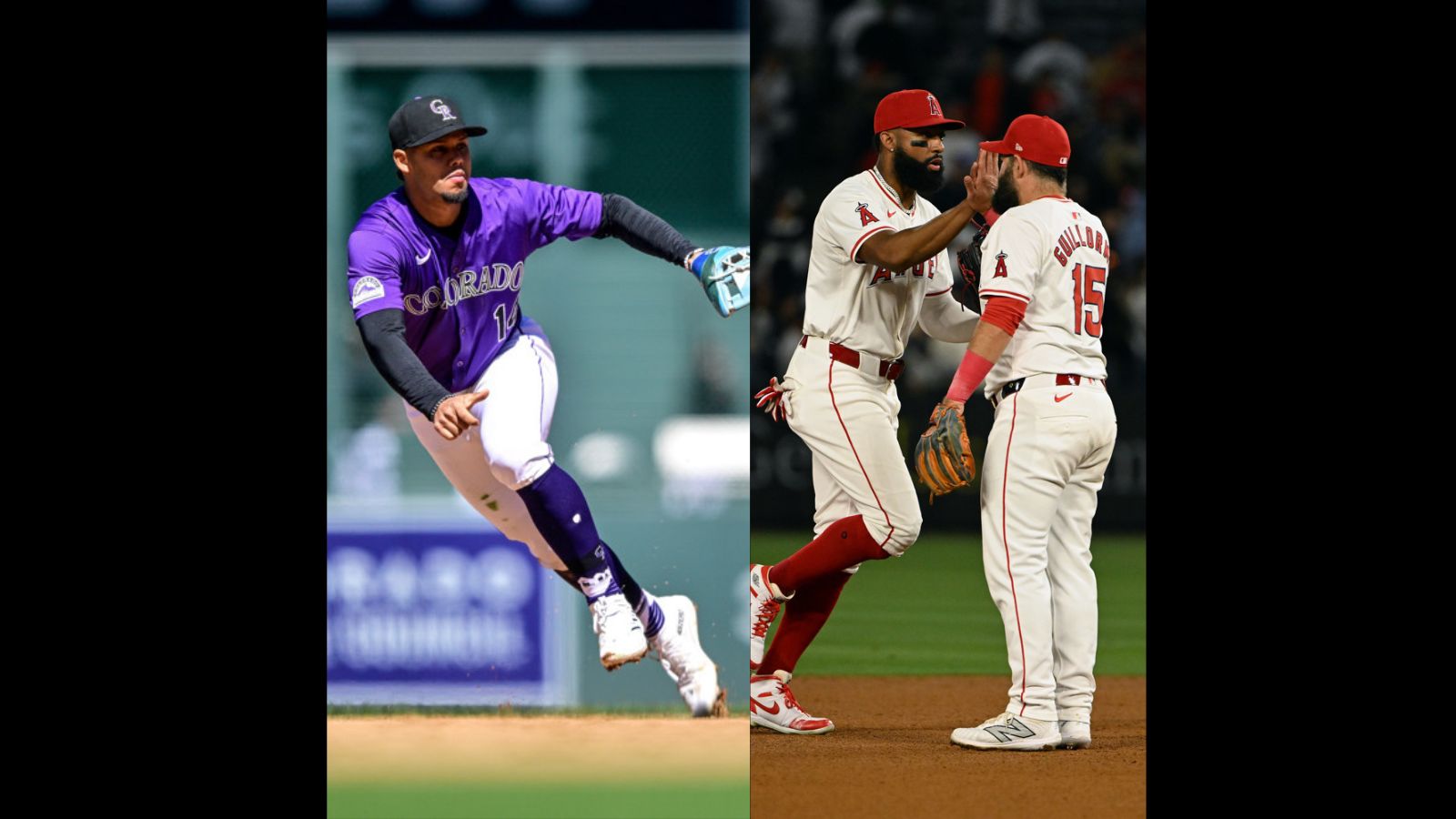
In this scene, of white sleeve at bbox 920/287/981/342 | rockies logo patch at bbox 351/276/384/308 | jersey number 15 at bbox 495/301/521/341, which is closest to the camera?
rockies logo patch at bbox 351/276/384/308

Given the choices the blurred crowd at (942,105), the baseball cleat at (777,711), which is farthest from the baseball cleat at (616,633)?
the blurred crowd at (942,105)

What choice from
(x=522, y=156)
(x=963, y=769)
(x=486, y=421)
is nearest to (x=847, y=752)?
(x=963, y=769)

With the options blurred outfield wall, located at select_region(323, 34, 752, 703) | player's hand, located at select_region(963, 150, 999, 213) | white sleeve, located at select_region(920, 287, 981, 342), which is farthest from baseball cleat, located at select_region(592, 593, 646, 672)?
white sleeve, located at select_region(920, 287, 981, 342)

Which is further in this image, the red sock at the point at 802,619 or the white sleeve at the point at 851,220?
the red sock at the point at 802,619

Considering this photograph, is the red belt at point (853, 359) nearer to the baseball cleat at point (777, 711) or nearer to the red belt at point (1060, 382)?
the red belt at point (1060, 382)

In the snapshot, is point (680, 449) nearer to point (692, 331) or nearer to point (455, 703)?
point (692, 331)

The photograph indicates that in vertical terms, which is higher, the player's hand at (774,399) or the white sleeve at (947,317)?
the white sleeve at (947,317)

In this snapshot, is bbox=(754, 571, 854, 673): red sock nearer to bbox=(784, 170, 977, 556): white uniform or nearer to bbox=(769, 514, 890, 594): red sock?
bbox=(769, 514, 890, 594): red sock

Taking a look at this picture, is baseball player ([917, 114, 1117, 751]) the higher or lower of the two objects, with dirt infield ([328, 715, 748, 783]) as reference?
higher
